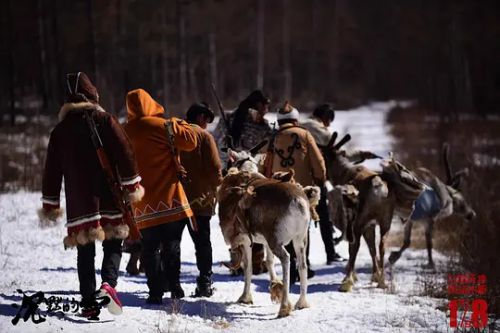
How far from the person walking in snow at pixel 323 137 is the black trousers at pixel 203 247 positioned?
2.23 m

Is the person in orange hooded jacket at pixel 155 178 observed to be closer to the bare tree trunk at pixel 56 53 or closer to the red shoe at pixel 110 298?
the red shoe at pixel 110 298

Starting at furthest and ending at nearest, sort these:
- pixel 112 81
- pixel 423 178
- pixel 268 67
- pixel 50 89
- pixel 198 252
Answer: pixel 268 67
pixel 50 89
pixel 112 81
pixel 423 178
pixel 198 252

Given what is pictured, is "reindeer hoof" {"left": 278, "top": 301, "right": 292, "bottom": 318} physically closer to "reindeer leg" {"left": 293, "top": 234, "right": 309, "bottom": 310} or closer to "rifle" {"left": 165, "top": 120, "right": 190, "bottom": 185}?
"reindeer leg" {"left": 293, "top": 234, "right": 309, "bottom": 310}

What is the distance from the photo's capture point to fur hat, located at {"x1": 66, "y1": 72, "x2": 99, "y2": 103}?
16.9 ft

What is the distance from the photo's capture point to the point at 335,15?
1511 inches

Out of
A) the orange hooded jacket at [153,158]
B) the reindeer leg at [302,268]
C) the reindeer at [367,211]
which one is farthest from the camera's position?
the reindeer at [367,211]

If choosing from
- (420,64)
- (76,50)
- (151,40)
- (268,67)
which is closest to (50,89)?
(76,50)

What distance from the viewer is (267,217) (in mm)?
5793

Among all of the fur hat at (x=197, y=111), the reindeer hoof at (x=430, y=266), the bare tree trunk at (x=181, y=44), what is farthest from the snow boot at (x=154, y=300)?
the bare tree trunk at (x=181, y=44)

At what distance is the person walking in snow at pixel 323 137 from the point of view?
8570mm

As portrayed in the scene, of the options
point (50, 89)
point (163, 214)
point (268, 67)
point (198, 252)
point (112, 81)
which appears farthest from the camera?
point (268, 67)

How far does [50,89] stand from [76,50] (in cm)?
291

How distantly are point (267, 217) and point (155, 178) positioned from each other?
103 centimetres

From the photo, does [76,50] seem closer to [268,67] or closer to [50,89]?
[50,89]
